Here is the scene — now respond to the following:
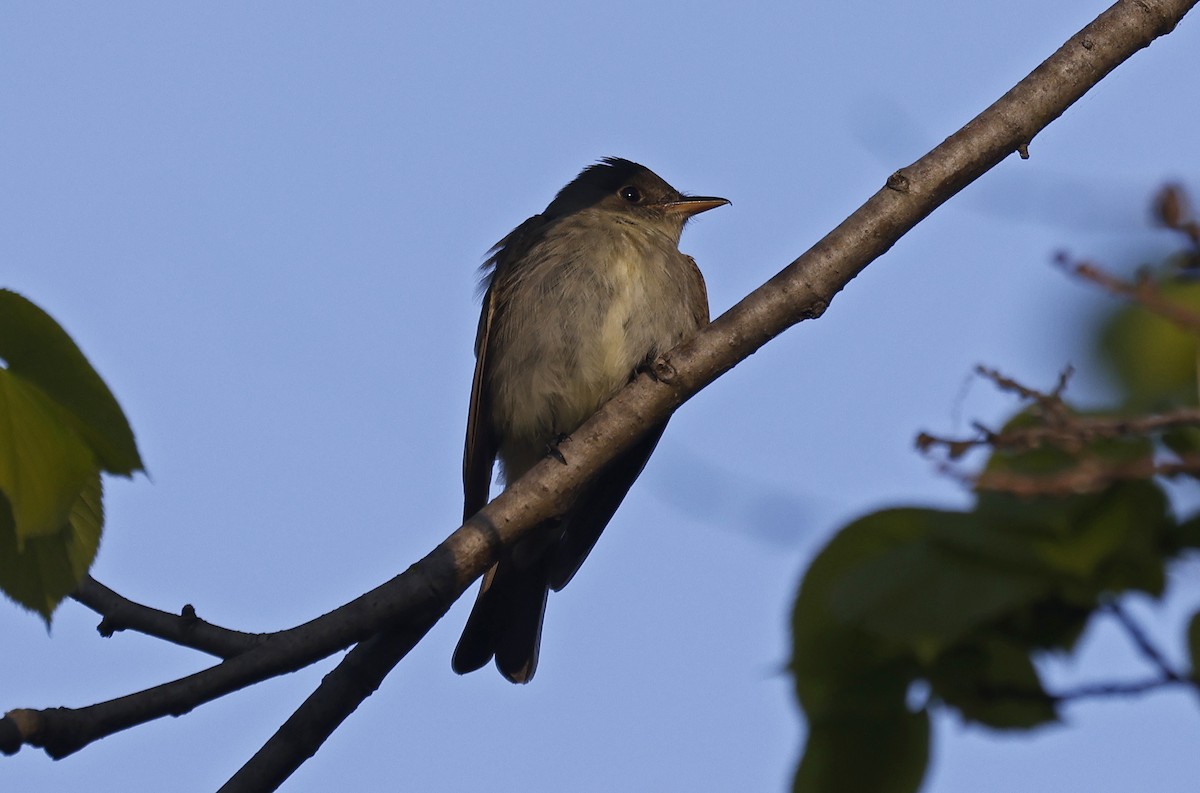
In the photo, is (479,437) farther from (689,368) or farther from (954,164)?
(954,164)

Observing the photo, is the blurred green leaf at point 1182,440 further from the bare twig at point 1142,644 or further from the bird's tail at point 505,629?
the bird's tail at point 505,629

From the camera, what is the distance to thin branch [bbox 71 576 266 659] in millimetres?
4434

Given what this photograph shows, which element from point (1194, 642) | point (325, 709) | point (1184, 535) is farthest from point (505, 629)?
point (1194, 642)

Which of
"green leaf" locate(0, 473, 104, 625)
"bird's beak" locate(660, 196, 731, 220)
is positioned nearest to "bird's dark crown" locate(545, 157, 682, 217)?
"bird's beak" locate(660, 196, 731, 220)

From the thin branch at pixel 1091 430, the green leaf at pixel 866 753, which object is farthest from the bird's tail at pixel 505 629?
the thin branch at pixel 1091 430

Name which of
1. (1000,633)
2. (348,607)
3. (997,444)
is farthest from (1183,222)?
(348,607)

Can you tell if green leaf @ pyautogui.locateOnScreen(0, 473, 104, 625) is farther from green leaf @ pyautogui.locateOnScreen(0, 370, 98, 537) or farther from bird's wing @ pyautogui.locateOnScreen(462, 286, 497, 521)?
bird's wing @ pyautogui.locateOnScreen(462, 286, 497, 521)

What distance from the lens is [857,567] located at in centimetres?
196

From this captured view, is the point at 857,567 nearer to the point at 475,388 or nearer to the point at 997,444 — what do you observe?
the point at 997,444

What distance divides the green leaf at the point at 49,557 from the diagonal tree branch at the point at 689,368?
1091 millimetres

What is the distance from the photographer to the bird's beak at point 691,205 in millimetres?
9938

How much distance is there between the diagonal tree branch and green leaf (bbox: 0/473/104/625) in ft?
3.58

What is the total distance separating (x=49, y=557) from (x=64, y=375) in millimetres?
409

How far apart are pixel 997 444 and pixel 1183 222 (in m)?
0.45
